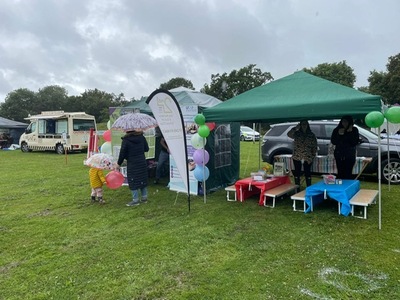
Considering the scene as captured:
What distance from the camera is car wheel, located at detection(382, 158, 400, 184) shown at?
7.73m

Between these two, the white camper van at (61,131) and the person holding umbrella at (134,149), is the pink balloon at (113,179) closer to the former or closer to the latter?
the person holding umbrella at (134,149)

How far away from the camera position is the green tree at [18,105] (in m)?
55.1

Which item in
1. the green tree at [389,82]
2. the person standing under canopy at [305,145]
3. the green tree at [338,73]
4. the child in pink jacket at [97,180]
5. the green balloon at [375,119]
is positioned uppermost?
the green tree at [338,73]

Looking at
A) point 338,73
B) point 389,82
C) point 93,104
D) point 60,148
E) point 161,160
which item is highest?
point 338,73

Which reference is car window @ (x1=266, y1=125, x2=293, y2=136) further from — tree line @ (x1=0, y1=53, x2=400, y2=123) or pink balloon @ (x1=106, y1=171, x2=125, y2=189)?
tree line @ (x1=0, y1=53, x2=400, y2=123)

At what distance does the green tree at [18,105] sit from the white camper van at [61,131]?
4043 cm

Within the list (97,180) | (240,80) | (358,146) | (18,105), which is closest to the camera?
(97,180)

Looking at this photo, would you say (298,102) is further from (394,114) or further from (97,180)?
(97,180)

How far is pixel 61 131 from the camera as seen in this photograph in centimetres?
1842

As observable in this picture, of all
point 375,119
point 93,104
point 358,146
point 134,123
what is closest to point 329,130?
point 358,146

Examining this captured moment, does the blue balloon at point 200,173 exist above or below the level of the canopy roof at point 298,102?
below

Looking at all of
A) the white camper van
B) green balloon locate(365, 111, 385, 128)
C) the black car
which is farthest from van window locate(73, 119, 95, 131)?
green balloon locate(365, 111, 385, 128)

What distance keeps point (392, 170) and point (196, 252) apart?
6.15 meters

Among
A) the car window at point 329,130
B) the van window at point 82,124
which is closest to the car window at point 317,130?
the car window at point 329,130
